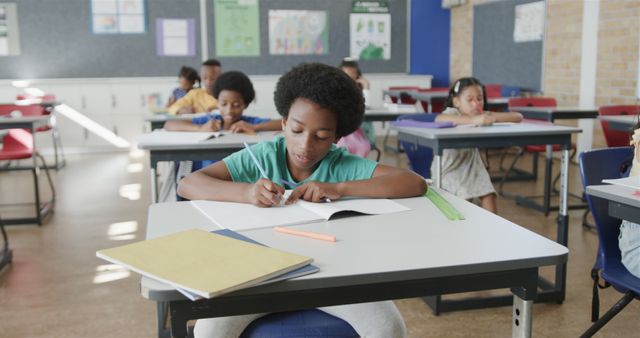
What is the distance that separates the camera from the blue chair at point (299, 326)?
1190 millimetres

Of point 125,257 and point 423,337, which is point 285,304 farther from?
point 423,337

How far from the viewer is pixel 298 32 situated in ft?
25.8

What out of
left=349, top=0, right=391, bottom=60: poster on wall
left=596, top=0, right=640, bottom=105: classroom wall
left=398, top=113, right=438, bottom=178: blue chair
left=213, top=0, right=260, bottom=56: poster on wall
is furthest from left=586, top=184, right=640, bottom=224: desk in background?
left=349, top=0, right=391, bottom=60: poster on wall

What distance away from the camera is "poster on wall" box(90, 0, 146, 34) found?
731cm

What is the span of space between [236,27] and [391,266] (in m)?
7.03

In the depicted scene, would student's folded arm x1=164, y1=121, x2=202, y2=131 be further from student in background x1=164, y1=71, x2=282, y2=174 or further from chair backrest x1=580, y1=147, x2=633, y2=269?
chair backrest x1=580, y1=147, x2=633, y2=269

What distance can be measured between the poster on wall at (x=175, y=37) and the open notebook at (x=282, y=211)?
642cm

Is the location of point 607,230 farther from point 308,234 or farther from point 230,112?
point 230,112

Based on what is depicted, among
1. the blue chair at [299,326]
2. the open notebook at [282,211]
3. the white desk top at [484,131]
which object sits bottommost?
the blue chair at [299,326]

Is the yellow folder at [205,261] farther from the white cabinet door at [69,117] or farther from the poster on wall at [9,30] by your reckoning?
the poster on wall at [9,30]

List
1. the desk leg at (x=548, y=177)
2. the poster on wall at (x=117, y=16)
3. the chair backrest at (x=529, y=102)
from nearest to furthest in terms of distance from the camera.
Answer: the desk leg at (x=548, y=177) → the chair backrest at (x=529, y=102) → the poster on wall at (x=117, y=16)

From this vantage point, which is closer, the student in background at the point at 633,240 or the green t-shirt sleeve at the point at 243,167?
the green t-shirt sleeve at the point at 243,167

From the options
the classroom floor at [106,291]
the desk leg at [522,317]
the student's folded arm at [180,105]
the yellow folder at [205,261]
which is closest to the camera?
the yellow folder at [205,261]

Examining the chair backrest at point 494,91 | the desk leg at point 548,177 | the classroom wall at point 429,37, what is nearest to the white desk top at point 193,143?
the desk leg at point 548,177
